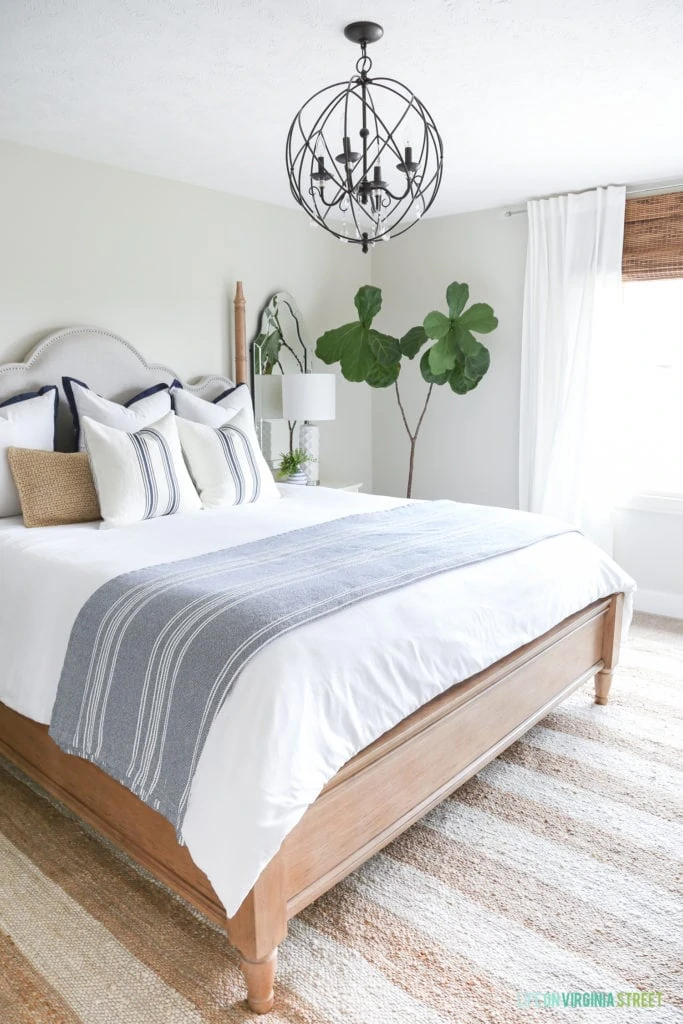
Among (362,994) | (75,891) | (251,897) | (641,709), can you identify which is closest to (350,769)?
(251,897)

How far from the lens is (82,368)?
139 inches

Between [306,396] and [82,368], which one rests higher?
[82,368]

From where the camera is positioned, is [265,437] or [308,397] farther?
[265,437]

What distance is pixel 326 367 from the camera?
16.7 ft

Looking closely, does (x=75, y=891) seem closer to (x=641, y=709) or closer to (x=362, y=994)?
(x=362, y=994)

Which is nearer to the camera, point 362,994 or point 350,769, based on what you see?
point 362,994

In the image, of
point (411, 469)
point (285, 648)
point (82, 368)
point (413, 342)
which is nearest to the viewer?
point (285, 648)

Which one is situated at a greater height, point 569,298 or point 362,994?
point 569,298

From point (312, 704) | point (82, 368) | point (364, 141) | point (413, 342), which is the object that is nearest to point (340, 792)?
point (312, 704)

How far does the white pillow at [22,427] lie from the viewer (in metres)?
2.98

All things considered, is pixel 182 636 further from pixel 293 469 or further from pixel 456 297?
pixel 456 297

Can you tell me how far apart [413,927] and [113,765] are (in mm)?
863

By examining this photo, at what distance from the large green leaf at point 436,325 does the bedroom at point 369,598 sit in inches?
19.6

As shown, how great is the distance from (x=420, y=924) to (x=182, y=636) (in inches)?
37.4
